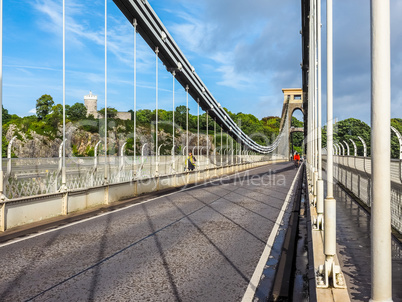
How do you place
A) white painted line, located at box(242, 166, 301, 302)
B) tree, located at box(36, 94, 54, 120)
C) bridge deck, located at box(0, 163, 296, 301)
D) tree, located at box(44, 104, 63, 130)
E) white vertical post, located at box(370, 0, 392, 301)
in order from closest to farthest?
white vertical post, located at box(370, 0, 392, 301)
white painted line, located at box(242, 166, 301, 302)
bridge deck, located at box(0, 163, 296, 301)
tree, located at box(44, 104, 63, 130)
tree, located at box(36, 94, 54, 120)

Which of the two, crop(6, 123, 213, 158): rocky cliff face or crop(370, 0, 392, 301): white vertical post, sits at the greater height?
crop(6, 123, 213, 158): rocky cliff face

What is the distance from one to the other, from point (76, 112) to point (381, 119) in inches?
3459

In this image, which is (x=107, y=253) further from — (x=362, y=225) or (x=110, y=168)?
(x=110, y=168)

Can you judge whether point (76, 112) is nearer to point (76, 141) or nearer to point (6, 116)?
point (76, 141)

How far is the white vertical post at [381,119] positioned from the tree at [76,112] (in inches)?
3334

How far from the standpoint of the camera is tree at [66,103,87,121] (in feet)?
276

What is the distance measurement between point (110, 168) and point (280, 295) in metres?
11.5

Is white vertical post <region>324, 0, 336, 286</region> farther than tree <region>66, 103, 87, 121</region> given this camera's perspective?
No

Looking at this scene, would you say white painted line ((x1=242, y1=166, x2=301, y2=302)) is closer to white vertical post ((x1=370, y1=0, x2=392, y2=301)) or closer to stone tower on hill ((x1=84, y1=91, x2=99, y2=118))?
white vertical post ((x1=370, y1=0, x2=392, y2=301))

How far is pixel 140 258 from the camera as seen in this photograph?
21.6ft

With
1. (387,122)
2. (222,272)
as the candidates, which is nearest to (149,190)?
(222,272)

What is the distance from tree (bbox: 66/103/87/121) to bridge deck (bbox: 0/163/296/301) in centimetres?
7621

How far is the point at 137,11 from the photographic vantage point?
18.8 metres

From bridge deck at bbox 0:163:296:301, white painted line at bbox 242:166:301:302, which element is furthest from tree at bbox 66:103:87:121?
white painted line at bbox 242:166:301:302
